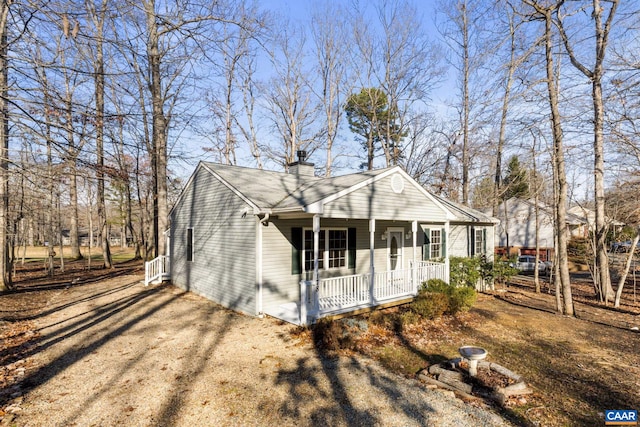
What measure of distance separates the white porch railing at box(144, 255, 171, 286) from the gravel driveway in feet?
16.2

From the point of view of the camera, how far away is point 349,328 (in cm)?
731

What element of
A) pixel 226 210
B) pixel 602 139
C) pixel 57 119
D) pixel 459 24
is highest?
pixel 459 24

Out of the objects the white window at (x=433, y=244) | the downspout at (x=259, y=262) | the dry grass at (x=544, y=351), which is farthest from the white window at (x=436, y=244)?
the downspout at (x=259, y=262)

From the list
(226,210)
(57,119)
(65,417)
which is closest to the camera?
(65,417)

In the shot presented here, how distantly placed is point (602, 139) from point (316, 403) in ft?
44.6

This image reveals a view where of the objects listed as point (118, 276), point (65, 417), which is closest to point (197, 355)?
point (65, 417)

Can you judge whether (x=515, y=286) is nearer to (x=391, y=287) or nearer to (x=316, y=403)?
(x=391, y=287)

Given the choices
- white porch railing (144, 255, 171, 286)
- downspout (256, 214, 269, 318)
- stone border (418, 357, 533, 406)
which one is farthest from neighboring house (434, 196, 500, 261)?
white porch railing (144, 255, 171, 286)

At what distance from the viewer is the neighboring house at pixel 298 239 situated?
8.59 metres

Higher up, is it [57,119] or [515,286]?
[57,119]

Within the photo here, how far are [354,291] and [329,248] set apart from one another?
5.81ft

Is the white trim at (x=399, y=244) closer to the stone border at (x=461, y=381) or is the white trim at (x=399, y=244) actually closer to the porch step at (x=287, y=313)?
the porch step at (x=287, y=313)

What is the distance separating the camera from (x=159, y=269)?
13547 millimetres

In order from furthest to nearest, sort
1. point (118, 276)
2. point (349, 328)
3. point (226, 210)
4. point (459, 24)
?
point (459, 24) → point (118, 276) → point (226, 210) → point (349, 328)
